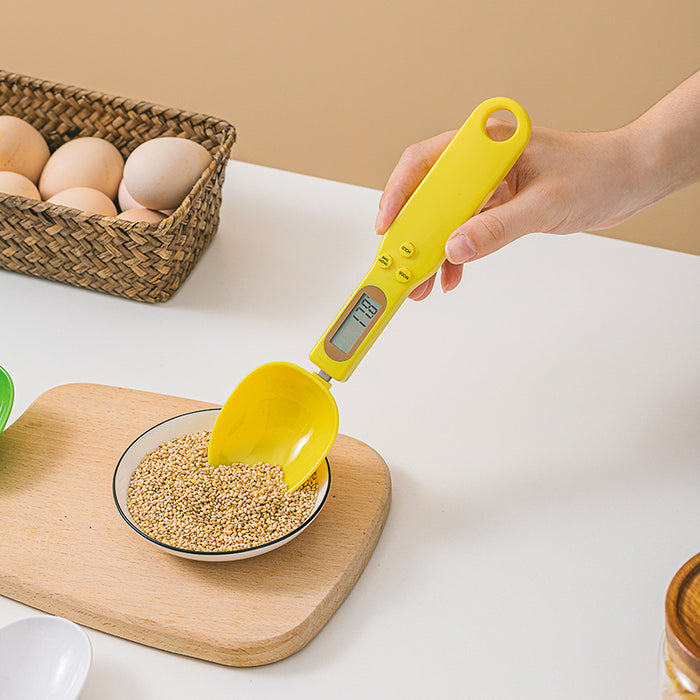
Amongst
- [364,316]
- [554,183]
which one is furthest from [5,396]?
[554,183]

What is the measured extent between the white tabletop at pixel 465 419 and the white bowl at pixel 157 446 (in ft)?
0.28

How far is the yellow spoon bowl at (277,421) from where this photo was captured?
33.3 inches

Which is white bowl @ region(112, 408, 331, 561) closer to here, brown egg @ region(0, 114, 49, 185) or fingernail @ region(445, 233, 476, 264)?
fingernail @ region(445, 233, 476, 264)

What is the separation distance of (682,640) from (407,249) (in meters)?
0.44

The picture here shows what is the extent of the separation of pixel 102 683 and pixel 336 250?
2.44ft

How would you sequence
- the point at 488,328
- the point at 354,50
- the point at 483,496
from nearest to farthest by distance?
1. the point at 483,496
2. the point at 488,328
3. the point at 354,50

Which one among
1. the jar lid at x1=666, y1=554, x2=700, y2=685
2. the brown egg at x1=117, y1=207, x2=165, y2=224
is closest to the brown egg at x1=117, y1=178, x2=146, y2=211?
the brown egg at x1=117, y1=207, x2=165, y2=224

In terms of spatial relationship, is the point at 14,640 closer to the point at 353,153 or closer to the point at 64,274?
the point at 64,274

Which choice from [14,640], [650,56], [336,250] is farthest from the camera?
[650,56]

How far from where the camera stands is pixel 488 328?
112 centimetres

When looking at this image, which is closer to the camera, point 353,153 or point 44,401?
point 44,401

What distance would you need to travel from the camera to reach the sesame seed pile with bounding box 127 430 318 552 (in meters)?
0.76

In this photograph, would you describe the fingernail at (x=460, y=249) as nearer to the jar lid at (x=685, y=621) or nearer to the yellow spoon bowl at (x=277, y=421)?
the yellow spoon bowl at (x=277, y=421)

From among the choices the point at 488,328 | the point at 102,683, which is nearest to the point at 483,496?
the point at 488,328
